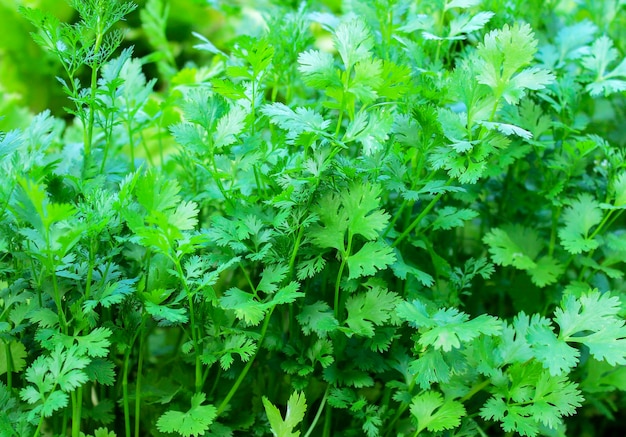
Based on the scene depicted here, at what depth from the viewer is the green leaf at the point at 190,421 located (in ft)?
1.99

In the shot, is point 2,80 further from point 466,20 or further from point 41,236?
point 466,20

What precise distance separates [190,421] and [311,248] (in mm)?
212

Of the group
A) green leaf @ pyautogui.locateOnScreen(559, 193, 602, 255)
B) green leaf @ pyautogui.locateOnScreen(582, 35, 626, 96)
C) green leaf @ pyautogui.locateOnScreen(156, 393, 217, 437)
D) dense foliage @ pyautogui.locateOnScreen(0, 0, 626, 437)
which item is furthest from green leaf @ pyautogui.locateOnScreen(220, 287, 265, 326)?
green leaf @ pyautogui.locateOnScreen(582, 35, 626, 96)

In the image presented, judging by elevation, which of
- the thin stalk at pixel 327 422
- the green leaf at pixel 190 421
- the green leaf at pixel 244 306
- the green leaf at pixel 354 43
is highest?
the green leaf at pixel 354 43

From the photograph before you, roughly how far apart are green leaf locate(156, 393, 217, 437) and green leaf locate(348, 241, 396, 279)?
20 cm

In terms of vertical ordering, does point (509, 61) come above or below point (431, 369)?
above

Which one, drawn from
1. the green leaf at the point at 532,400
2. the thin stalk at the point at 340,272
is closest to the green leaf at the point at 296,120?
the thin stalk at the point at 340,272

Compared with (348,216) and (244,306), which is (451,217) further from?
(244,306)

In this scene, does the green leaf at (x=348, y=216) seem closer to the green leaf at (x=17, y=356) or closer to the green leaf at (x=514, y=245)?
the green leaf at (x=514, y=245)

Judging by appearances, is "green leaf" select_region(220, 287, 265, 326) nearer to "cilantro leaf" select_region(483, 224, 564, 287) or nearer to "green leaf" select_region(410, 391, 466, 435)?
"green leaf" select_region(410, 391, 466, 435)

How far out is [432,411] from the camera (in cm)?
65

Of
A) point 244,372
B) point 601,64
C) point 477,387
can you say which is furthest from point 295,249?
point 601,64

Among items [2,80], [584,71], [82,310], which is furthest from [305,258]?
[2,80]

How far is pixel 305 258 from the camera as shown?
68 cm
